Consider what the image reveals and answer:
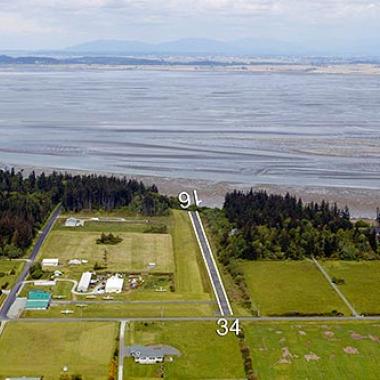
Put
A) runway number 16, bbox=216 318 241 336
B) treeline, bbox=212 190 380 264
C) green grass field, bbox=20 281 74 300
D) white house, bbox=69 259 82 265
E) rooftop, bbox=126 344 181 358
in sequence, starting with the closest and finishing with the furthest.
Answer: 1. rooftop, bbox=126 344 181 358
2. runway number 16, bbox=216 318 241 336
3. green grass field, bbox=20 281 74 300
4. white house, bbox=69 259 82 265
5. treeline, bbox=212 190 380 264

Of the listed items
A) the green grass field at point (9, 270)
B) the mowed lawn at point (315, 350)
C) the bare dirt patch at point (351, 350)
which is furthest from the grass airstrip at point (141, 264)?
the bare dirt patch at point (351, 350)

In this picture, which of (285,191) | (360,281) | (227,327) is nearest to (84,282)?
(227,327)

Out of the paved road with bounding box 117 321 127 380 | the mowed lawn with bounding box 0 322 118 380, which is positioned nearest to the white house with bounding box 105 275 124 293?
the paved road with bounding box 117 321 127 380

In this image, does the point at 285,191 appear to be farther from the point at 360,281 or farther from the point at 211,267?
the point at 360,281

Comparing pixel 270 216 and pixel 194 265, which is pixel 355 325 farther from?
pixel 270 216

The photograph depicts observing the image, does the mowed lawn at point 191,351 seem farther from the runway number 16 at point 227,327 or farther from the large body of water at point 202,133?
the large body of water at point 202,133

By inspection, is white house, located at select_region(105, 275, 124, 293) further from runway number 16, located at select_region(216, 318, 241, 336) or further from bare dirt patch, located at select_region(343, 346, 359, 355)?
bare dirt patch, located at select_region(343, 346, 359, 355)
